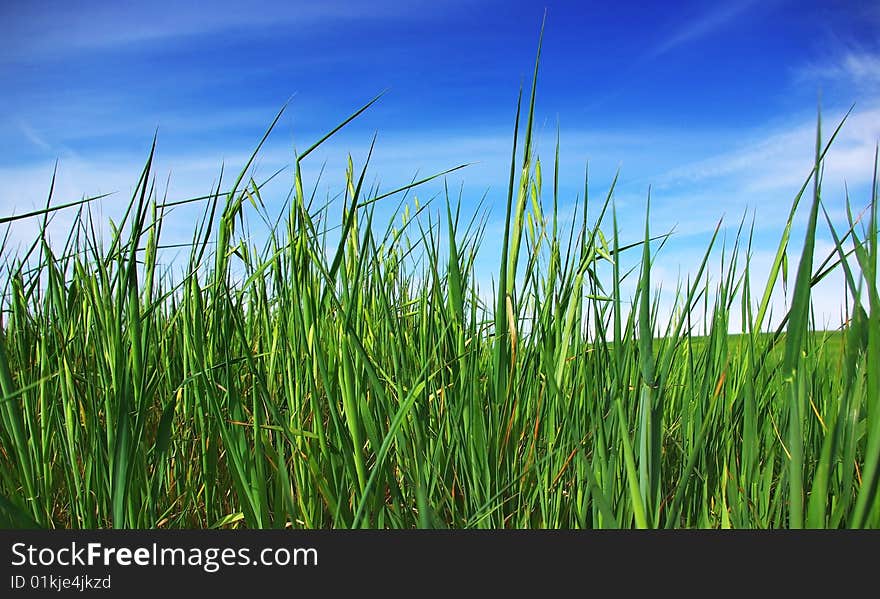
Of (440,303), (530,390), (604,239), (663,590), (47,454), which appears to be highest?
(604,239)

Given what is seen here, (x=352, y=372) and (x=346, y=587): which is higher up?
(x=352, y=372)

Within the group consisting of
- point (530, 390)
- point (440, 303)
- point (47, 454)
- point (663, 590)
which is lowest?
point (663, 590)

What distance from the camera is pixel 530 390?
3.76 ft

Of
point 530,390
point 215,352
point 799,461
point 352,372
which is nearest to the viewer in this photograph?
point 799,461

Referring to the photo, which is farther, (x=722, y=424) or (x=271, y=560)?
(x=722, y=424)

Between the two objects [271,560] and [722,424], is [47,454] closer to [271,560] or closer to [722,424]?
[271,560]

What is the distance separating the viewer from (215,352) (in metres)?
1.33

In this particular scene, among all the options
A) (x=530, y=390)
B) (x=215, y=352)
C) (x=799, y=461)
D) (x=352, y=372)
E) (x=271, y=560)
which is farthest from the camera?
(x=215, y=352)

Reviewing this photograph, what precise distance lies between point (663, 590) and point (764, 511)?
11.9 inches

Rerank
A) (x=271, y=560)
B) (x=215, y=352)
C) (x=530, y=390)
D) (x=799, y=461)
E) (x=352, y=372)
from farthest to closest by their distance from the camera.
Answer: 1. (x=215, y=352)
2. (x=530, y=390)
3. (x=352, y=372)
4. (x=271, y=560)
5. (x=799, y=461)

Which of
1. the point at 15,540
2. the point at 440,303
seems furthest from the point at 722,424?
the point at 15,540

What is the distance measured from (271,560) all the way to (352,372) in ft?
0.98

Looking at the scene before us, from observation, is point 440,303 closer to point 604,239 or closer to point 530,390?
point 530,390

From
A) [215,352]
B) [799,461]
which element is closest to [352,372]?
[215,352]
